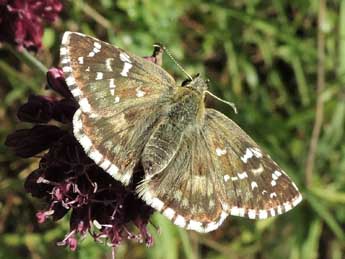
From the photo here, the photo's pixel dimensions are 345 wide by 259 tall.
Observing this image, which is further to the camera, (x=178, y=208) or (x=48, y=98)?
(x=48, y=98)

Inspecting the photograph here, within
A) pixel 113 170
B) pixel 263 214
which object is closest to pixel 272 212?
pixel 263 214

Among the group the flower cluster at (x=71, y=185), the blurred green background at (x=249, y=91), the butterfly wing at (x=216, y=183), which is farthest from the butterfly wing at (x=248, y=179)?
the blurred green background at (x=249, y=91)

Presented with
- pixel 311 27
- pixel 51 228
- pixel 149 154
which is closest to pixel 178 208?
pixel 149 154

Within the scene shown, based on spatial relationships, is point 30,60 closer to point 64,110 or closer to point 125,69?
point 64,110

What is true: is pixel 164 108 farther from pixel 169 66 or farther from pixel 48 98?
pixel 169 66

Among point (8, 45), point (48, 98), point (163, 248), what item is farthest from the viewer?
point (163, 248)

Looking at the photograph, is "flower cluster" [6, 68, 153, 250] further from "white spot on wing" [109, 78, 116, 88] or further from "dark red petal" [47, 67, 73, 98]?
"white spot on wing" [109, 78, 116, 88]

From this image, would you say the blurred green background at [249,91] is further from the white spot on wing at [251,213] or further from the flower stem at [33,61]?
the white spot on wing at [251,213]
